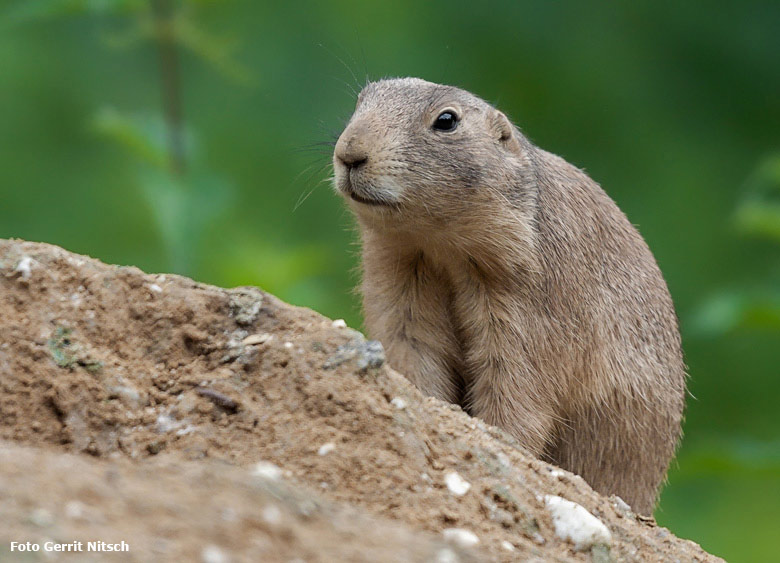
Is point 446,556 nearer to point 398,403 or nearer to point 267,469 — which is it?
point 267,469

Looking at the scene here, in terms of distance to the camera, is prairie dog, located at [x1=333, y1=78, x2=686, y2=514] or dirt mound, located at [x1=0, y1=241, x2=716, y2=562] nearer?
dirt mound, located at [x1=0, y1=241, x2=716, y2=562]

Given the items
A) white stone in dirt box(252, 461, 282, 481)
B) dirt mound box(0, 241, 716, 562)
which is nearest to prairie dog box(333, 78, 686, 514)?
dirt mound box(0, 241, 716, 562)

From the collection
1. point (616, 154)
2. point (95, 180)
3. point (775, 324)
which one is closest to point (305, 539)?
point (775, 324)

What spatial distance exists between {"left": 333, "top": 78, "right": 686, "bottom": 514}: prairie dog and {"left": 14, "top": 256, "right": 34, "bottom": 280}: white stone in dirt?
1.77 metres

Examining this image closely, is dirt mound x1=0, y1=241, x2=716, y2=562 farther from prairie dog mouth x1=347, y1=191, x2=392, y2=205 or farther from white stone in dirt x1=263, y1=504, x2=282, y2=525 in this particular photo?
prairie dog mouth x1=347, y1=191, x2=392, y2=205

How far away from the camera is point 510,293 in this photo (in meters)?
5.71

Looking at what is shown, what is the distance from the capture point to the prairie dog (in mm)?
5625

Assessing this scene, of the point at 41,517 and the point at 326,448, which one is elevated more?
the point at 326,448

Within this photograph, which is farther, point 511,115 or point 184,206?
point 511,115

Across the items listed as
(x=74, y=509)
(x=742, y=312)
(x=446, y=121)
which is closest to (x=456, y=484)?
(x=74, y=509)

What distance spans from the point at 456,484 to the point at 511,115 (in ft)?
23.0

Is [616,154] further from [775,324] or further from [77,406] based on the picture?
[77,406]

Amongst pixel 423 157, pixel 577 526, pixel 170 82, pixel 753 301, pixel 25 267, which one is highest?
pixel 170 82

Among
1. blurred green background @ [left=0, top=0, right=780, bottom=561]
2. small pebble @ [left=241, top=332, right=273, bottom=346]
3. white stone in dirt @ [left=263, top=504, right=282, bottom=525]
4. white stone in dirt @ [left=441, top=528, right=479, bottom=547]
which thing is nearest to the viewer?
white stone in dirt @ [left=263, top=504, right=282, bottom=525]
